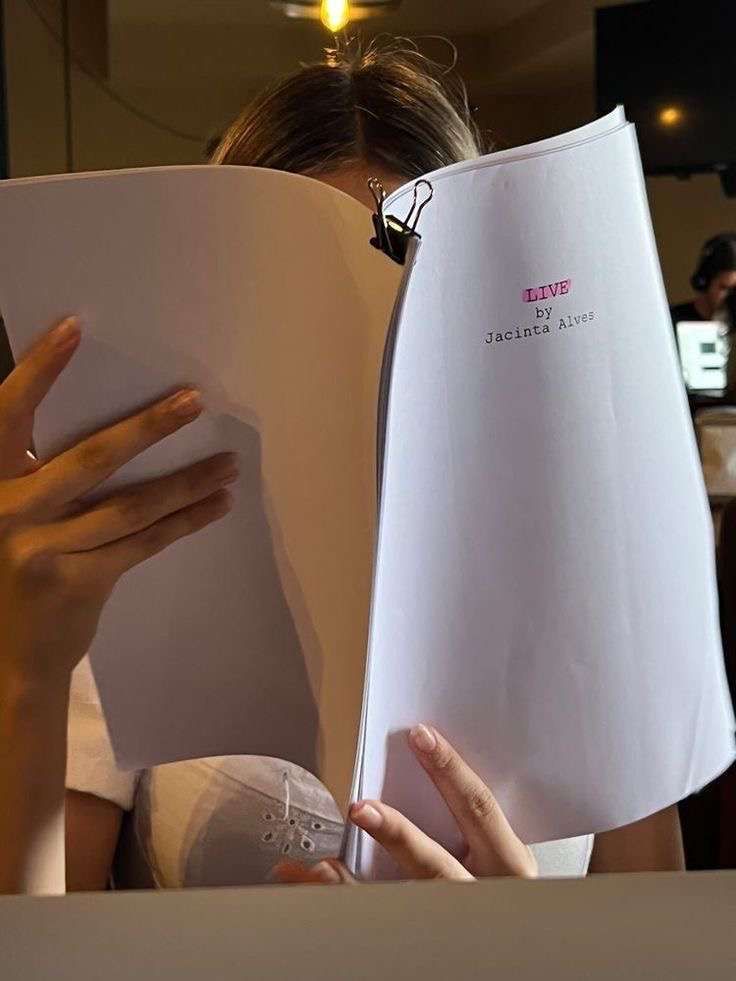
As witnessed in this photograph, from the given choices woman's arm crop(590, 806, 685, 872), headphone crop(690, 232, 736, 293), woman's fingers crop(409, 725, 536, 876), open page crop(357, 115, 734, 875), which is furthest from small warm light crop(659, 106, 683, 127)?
woman's fingers crop(409, 725, 536, 876)

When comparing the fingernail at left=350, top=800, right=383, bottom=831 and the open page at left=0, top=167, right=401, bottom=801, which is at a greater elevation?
the open page at left=0, top=167, right=401, bottom=801

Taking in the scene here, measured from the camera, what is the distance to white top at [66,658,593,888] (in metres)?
0.86

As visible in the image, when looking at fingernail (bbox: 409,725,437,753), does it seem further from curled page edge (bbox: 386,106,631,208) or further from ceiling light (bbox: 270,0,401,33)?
ceiling light (bbox: 270,0,401,33)

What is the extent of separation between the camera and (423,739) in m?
0.51

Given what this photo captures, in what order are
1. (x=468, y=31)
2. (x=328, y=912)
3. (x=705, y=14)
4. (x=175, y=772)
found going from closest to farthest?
(x=328, y=912) < (x=175, y=772) < (x=705, y=14) < (x=468, y=31)

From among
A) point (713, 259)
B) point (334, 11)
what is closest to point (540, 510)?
point (334, 11)

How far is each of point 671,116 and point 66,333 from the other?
2.18 m

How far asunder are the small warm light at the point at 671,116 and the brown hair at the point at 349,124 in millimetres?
1635

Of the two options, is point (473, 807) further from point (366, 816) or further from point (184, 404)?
point (184, 404)

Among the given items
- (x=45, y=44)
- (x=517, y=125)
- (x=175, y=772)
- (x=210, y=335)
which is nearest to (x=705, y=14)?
(x=517, y=125)

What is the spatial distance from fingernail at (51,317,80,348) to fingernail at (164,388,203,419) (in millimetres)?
47

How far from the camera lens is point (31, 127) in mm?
2506

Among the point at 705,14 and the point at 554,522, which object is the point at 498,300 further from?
the point at 705,14

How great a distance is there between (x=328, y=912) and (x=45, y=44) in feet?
8.73
